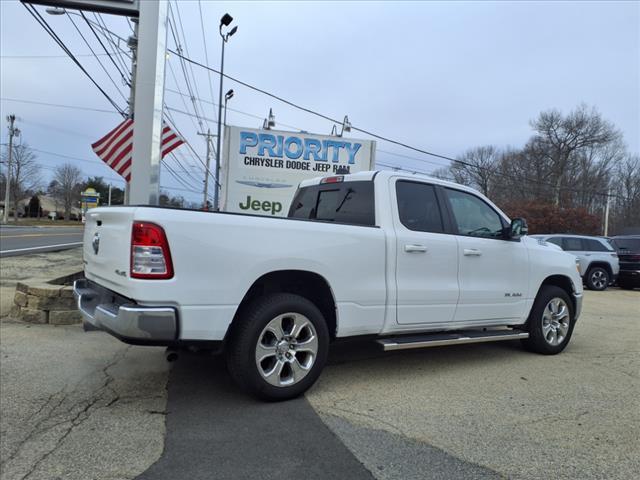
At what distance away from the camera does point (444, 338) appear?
4.71 metres

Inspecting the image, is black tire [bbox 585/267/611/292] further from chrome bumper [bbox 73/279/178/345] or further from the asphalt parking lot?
chrome bumper [bbox 73/279/178/345]

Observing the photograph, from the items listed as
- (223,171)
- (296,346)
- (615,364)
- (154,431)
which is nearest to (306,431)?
(296,346)

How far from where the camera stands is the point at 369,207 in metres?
4.62

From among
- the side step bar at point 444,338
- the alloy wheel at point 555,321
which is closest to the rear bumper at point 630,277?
the alloy wheel at point 555,321

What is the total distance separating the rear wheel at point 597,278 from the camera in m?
15.5

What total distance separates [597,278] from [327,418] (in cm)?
1478

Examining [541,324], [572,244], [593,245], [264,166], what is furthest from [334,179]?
[593,245]

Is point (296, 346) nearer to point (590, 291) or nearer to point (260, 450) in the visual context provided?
point (260, 450)

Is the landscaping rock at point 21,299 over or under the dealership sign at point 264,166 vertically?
under

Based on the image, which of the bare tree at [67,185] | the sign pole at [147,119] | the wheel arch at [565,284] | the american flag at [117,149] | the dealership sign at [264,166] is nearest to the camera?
the wheel arch at [565,284]

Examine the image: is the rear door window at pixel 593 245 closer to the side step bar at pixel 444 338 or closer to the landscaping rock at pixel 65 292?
A: the side step bar at pixel 444 338

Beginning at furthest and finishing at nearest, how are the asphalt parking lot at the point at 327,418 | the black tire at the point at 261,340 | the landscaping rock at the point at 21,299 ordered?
the landscaping rock at the point at 21,299, the black tire at the point at 261,340, the asphalt parking lot at the point at 327,418

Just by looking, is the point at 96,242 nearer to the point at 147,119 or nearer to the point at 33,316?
the point at 33,316

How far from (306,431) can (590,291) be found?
14518mm
